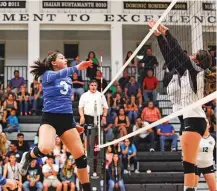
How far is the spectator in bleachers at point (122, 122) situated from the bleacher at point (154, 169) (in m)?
0.80

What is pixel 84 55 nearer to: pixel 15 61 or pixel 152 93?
pixel 15 61

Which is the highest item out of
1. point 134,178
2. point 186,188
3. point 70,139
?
point 70,139

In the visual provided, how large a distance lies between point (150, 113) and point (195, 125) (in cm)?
882

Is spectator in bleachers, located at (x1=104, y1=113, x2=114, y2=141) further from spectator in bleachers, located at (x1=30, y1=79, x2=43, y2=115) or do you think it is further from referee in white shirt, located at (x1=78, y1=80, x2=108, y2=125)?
referee in white shirt, located at (x1=78, y1=80, x2=108, y2=125)

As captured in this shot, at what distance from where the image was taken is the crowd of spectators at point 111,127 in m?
11.8

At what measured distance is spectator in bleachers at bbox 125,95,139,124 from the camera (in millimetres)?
14422

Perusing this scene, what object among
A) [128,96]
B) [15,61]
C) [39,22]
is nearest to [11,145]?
[128,96]

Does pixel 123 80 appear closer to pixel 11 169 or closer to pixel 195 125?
pixel 11 169

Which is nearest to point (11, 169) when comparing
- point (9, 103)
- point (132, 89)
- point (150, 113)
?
point (9, 103)

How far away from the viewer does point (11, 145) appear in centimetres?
1270

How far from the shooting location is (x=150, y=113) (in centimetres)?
1400

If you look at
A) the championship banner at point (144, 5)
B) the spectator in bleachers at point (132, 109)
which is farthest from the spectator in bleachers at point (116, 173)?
the championship banner at point (144, 5)

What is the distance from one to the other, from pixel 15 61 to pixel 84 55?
113 inches

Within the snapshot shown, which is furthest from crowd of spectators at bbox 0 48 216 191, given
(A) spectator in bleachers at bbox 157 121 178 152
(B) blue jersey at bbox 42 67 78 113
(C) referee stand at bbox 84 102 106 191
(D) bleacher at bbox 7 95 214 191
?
(B) blue jersey at bbox 42 67 78 113
